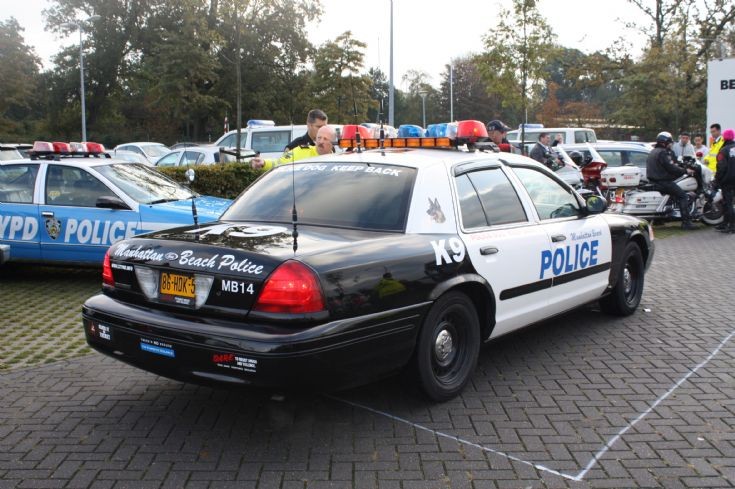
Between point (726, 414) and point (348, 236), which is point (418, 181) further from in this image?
point (726, 414)

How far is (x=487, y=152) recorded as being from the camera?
17.6 ft

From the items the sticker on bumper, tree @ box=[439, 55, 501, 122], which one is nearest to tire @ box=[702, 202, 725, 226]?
the sticker on bumper

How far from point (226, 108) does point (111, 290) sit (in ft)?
126

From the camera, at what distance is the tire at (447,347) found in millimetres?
4137

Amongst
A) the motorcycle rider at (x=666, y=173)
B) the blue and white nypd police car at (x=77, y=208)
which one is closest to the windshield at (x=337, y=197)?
the blue and white nypd police car at (x=77, y=208)

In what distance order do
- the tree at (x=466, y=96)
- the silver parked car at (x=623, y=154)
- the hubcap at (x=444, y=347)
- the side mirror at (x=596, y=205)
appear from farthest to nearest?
the tree at (x=466, y=96) → the silver parked car at (x=623, y=154) → the side mirror at (x=596, y=205) → the hubcap at (x=444, y=347)

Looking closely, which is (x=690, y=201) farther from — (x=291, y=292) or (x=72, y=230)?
(x=291, y=292)

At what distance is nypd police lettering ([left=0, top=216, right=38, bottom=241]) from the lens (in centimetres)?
830

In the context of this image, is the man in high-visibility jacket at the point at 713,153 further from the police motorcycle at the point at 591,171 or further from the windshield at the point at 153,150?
the windshield at the point at 153,150

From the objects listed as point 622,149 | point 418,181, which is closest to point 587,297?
point 418,181

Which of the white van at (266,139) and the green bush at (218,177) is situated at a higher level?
the white van at (266,139)

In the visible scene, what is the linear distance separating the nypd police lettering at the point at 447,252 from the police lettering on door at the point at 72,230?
476 cm

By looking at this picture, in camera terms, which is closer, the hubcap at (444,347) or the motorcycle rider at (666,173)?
the hubcap at (444,347)

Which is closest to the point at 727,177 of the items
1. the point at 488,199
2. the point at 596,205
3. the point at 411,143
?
the point at 596,205
